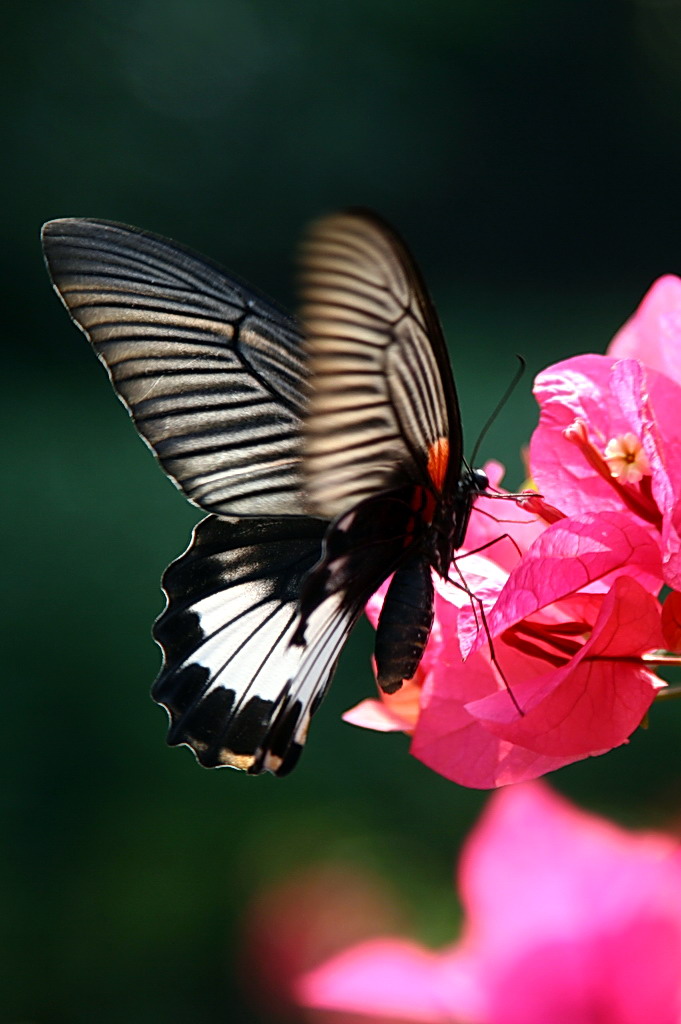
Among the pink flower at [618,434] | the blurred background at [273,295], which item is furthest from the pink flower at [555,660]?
the blurred background at [273,295]

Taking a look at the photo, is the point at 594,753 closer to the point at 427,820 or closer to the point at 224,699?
the point at 224,699

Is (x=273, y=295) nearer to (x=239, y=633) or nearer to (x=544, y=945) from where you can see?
(x=239, y=633)

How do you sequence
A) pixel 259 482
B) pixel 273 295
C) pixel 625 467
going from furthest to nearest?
pixel 273 295, pixel 259 482, pixel 625 467

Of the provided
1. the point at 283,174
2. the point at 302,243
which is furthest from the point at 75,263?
the point at 283,174

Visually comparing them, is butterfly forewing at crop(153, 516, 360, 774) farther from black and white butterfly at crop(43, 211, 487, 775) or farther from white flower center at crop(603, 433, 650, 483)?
white flower center at crop(603, 433, 650, 483)

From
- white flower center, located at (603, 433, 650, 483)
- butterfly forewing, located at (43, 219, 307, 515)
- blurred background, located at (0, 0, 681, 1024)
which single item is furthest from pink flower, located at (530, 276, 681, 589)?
blurred background, located at (0, 0, 681, 1024)

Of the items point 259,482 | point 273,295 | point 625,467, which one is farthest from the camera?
point 273,295

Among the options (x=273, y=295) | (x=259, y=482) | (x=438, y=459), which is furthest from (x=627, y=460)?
(x=273, y=295)

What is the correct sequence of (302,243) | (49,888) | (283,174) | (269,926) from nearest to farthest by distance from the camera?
1. (302,243)
2. (269,926)
3. (49,888)
4. (283,174)
